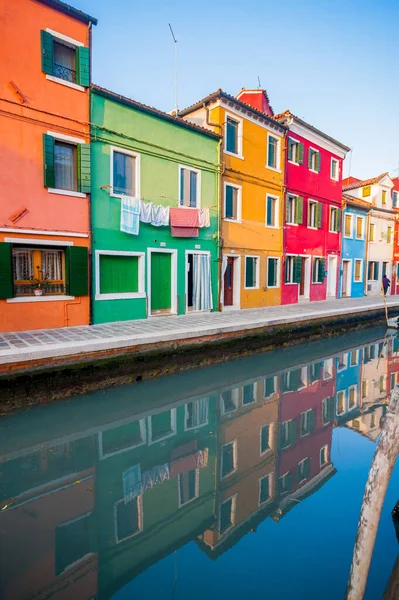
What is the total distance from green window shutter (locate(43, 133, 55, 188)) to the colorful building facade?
1761cm

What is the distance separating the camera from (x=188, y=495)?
4188 mm

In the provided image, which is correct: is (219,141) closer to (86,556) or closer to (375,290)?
(86,556)

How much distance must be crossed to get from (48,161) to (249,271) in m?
9.16

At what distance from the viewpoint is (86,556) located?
3.18 meters

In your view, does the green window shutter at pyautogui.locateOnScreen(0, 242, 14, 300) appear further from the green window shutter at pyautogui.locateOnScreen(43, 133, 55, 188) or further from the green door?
the green door

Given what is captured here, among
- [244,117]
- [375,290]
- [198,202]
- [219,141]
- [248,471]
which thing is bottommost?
[248,471]

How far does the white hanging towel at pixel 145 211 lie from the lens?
11125 mm

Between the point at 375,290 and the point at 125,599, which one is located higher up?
the point at 375,290

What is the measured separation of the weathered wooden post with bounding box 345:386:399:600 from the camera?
2.05 m

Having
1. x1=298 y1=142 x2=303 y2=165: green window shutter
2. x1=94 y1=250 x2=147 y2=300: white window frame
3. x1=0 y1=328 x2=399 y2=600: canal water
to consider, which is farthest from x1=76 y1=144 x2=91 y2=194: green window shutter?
x1=298 y1=142 x2=303 y2=165: green window shutter

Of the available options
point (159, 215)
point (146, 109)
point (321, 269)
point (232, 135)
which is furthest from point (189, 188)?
point (321, 269)

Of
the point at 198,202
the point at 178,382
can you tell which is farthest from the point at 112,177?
the point at 178,382

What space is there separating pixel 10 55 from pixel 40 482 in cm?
977

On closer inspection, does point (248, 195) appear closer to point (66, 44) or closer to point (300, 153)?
point (300, 153)
